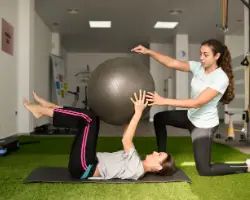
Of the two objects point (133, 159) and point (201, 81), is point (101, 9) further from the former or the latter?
point (133, 159)

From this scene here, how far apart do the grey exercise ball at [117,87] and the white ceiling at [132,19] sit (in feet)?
14.7

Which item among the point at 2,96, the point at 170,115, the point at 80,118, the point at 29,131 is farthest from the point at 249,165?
the point at 29,131

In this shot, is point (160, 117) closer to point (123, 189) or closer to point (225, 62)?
point (225, 62)

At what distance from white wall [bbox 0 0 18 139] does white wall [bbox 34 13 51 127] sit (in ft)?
4.30

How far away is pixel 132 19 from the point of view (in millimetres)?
7566

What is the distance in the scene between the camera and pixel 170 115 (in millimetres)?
2762

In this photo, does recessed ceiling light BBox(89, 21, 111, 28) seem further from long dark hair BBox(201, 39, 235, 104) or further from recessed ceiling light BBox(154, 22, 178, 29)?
long dark hair BBox(201, 39, 235, 104)

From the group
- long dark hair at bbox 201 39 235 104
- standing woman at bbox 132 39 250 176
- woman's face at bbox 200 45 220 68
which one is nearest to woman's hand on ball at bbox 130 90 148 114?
standing woman at bbox 132 39 250 176

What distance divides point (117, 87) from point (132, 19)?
5811mm

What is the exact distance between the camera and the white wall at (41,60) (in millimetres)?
7039

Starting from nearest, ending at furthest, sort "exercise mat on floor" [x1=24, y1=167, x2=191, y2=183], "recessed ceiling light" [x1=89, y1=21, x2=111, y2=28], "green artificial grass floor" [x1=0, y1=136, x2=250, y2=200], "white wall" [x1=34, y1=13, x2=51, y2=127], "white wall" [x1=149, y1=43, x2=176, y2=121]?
1. "green artificial grass floor" [x1=0, y1=136, x2=250, y2=200]
2. "exercise mat on floor" [x1=24, y1=167, x2=191, y2=183]
3. "white wall" [x1=34, y1=13, x2=51, y2=127]
4. "recessed ceiling light" [x1=89, y1=21, x2=111, y2=28]
5. "white wall" [x1=149, y1=43, x2=176, y2=121]

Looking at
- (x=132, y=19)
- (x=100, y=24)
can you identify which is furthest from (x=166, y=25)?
(x=100, y=24)

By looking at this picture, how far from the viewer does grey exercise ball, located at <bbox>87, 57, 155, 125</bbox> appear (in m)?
2.10

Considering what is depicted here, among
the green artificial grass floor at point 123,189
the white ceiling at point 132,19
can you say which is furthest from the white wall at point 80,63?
the green artificial grass floor at point 123,189
